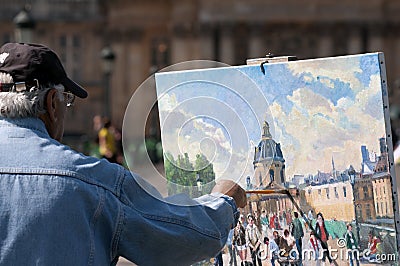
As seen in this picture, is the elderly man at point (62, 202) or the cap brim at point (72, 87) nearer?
the elderly man at point (62, 202)

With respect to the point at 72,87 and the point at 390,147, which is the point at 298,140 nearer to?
the point at 390,147

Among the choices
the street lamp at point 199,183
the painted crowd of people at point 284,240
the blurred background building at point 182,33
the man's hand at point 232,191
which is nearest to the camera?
the man's hand at point 232,191

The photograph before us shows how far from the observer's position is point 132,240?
265cm

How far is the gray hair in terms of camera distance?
8.86 ft

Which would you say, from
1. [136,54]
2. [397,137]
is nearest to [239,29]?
A: [136,54]

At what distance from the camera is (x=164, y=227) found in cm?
269

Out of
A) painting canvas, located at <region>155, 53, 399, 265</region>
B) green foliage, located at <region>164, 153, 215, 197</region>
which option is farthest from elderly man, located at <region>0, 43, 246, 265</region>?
painting canvas, located at <region>155, 53, 399, 265</region>

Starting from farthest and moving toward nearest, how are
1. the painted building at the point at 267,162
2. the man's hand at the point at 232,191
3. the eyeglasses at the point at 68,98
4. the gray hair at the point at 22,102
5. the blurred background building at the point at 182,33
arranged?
the blurred background building at the point at 182,33
the painted building at the point at 267,162
the man's hand at the point at 232,191
the eyeglasses at the point at 68,98
the gray hair at the point at 22,102

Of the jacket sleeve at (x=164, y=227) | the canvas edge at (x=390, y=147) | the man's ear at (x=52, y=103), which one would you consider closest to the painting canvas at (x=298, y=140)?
the canvas edge at (x=390, y=147)

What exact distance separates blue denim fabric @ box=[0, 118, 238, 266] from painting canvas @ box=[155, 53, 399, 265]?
3.61 feet

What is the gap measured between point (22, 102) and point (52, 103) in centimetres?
9

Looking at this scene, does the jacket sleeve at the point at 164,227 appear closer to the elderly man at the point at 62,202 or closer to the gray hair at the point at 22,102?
the elderly man at the point at 62,202

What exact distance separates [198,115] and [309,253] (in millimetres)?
834

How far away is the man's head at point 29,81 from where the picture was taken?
8.87 ft
